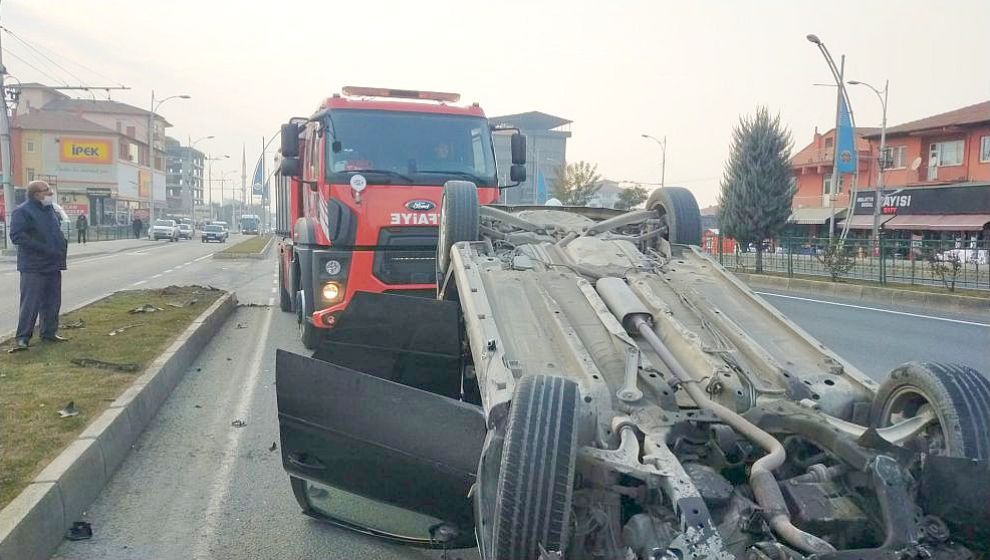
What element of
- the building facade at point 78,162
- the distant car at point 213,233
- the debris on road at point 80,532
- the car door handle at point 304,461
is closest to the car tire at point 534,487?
the car door handle at point 304,461

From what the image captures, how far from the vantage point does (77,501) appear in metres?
4.52

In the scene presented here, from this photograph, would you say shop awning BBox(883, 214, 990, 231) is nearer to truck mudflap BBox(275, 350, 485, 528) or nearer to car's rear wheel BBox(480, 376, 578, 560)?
Answer: truck mudflap BBox(275, 350, 485, 528)

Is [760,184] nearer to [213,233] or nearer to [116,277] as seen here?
[116,277]

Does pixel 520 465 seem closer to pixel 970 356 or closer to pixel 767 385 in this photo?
pixel 767 385

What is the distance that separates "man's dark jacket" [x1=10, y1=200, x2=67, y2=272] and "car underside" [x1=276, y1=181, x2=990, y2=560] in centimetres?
483

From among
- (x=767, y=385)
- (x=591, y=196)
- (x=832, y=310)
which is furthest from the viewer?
(x=591, y=196)

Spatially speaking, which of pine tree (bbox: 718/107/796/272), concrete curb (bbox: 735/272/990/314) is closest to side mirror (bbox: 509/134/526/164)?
concrete curb (bbox: 735/272/990/314)

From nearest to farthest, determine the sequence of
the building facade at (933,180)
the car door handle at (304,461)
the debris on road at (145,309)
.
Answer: the car door handle at (304,461) → the debris on road at (145,309) → the building facade at (933,180)

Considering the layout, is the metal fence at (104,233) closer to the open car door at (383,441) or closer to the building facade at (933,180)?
the building facade at (933,180)

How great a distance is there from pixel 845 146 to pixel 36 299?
2593 cm

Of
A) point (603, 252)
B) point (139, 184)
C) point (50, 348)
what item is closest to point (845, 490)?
point (603, 252)

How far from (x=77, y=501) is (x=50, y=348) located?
460 cm

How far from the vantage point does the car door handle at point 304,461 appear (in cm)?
402

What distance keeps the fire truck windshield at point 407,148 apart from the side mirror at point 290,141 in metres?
0.55
